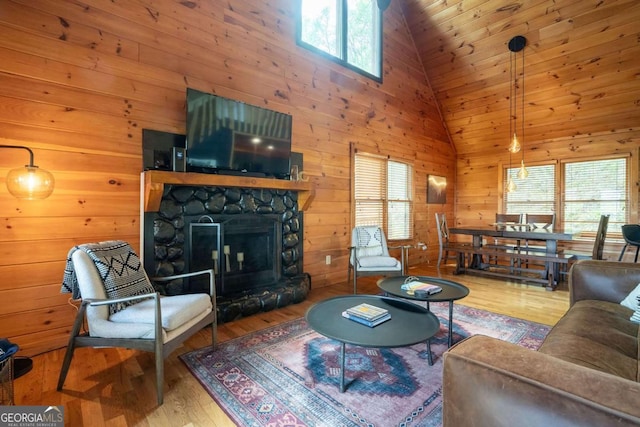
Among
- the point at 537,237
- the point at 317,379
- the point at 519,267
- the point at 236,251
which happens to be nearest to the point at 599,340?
the point at 317,379

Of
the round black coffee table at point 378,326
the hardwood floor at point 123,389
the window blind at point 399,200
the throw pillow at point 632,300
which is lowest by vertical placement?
the hardwood floor at point 123,389

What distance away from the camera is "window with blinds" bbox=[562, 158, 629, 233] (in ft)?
16.8

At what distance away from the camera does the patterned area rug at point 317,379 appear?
5.34ft

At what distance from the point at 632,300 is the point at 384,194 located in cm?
357

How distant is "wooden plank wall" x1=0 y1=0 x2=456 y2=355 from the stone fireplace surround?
9.1 inches

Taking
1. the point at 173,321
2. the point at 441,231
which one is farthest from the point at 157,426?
the point at 441,231

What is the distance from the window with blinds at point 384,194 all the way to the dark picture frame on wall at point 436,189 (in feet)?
2.12

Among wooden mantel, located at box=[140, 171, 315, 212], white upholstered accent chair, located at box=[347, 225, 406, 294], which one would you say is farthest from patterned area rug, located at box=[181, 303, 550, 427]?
wooden mantel, located at box=[140, 171, 315, 212]

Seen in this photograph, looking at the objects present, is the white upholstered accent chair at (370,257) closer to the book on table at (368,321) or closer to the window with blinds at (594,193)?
the book on table at (368,321)

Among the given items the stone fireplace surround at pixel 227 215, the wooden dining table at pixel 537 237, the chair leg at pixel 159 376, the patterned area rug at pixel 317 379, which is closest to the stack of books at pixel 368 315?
the patterned area rug at pixel 317 379

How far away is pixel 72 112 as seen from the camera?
245cm

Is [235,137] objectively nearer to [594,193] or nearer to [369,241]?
[369,241]

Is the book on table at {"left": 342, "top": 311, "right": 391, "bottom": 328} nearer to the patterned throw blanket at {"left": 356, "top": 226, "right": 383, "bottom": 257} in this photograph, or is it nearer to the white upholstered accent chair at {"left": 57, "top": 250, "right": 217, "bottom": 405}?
the white upholstered accent chair at {"left": 57, "top": 250, "right": 217, "bottom": 405}

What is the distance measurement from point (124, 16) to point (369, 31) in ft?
11.7
